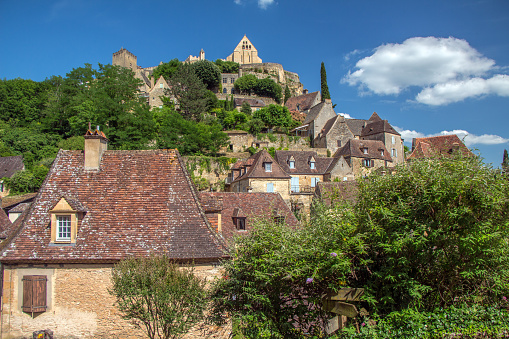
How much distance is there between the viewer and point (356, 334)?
7.69 m

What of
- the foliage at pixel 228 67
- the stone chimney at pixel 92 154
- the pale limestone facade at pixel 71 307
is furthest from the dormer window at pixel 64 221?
the foliage at pixel 228 67

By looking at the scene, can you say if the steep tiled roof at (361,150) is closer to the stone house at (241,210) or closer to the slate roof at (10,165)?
the stone house at (241,210)

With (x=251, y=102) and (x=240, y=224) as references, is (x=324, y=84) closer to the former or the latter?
(x=251, y=102)

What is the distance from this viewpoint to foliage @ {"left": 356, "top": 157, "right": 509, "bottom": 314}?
7.31 meters

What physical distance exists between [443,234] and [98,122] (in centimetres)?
4228

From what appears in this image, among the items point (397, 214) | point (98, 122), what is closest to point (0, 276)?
point (397, 214)

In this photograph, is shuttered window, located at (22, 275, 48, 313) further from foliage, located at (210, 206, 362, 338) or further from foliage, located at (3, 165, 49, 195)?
foliage, located at (3, 165, 49, 195)

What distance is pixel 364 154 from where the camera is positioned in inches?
2064

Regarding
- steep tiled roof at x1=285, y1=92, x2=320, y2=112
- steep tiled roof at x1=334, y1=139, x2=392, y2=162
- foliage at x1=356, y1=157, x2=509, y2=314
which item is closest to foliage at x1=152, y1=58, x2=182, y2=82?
steep tiled roof at x1=285, y1=92, x2=320, y2=112

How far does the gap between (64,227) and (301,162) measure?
117 feet

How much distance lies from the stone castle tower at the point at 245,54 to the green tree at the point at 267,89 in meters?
30.7

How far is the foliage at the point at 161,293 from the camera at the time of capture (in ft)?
32.0

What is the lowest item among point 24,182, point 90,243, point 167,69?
point 90,243

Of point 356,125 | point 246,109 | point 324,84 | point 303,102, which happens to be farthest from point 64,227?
point 324,84
